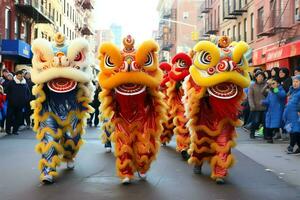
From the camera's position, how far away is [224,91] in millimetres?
7238

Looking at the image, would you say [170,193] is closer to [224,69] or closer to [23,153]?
[224,69]

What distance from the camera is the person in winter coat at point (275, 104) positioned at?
1258 centimetres

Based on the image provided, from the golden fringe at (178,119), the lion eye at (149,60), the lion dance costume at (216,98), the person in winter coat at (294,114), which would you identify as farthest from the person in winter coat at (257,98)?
the lion eye at (149,60)

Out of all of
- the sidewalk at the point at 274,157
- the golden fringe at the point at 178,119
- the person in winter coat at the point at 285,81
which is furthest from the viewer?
the person in winter coat at the point at 285,81

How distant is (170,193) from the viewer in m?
6.75

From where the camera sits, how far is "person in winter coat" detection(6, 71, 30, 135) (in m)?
14.3

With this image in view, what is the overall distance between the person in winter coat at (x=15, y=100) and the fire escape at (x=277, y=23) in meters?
15.9

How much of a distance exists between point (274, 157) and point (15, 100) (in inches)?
306

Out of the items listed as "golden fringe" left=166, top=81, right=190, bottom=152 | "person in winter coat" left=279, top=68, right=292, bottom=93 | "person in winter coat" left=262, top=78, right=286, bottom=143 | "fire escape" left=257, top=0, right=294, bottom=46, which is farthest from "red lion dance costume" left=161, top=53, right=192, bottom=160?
"fire escape" left=257, top=0, right=294, bottom=46

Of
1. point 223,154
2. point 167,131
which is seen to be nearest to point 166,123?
point 167,131

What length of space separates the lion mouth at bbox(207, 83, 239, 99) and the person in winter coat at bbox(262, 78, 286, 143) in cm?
558

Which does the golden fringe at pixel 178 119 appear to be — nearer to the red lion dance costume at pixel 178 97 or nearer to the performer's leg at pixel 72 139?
Result: the red lion dance costume at pixel 178 97

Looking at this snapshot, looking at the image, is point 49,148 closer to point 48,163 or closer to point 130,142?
point 48,163

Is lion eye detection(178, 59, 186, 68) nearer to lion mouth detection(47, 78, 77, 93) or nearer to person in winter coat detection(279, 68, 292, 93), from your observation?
lion mouth detection(47, 78, 77, 93)
